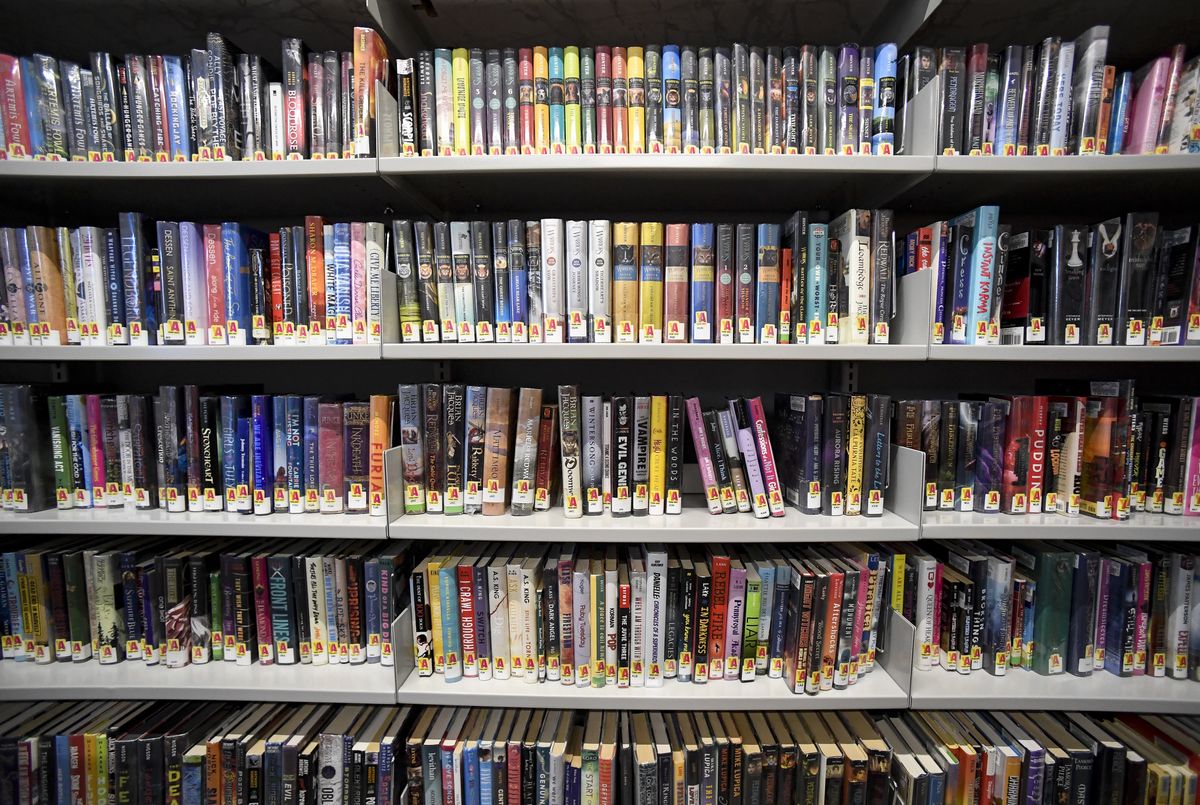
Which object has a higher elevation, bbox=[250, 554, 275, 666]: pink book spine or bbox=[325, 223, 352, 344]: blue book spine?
bbox=[325, 223, 352, 344]: blue book spine

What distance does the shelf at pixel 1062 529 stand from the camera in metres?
1.10

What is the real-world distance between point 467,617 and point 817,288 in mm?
1152

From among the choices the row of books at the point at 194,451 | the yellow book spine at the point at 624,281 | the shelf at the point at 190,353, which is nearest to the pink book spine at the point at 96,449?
the row of books at the point at 194,451

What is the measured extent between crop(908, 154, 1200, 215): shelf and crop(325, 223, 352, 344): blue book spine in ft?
4.40

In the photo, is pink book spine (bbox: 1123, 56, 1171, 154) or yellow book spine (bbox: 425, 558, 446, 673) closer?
pink book spine (bbox: 1123, 56, 1171, 154)

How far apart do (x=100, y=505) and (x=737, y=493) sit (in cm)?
161

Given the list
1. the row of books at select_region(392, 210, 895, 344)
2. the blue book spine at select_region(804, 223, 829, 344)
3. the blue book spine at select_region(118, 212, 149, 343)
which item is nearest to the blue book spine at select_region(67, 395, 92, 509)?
the blue book spine at select_region(118, 212, 149, 343)

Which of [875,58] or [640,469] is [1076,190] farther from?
[640,469]

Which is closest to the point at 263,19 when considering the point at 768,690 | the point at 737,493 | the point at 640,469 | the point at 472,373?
the point at 472,373

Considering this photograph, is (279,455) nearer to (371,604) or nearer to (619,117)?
(371,604)

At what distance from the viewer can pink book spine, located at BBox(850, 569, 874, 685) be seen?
1.17m

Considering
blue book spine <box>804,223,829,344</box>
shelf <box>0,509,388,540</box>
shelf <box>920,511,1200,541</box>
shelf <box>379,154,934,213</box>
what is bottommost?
shelf <box>920,511,1200,541</box>

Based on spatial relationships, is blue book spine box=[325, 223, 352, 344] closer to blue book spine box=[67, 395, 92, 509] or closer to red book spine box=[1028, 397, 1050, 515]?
blue book spine box=[67, 395, 92, 509]

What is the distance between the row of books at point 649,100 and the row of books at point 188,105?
170mm
